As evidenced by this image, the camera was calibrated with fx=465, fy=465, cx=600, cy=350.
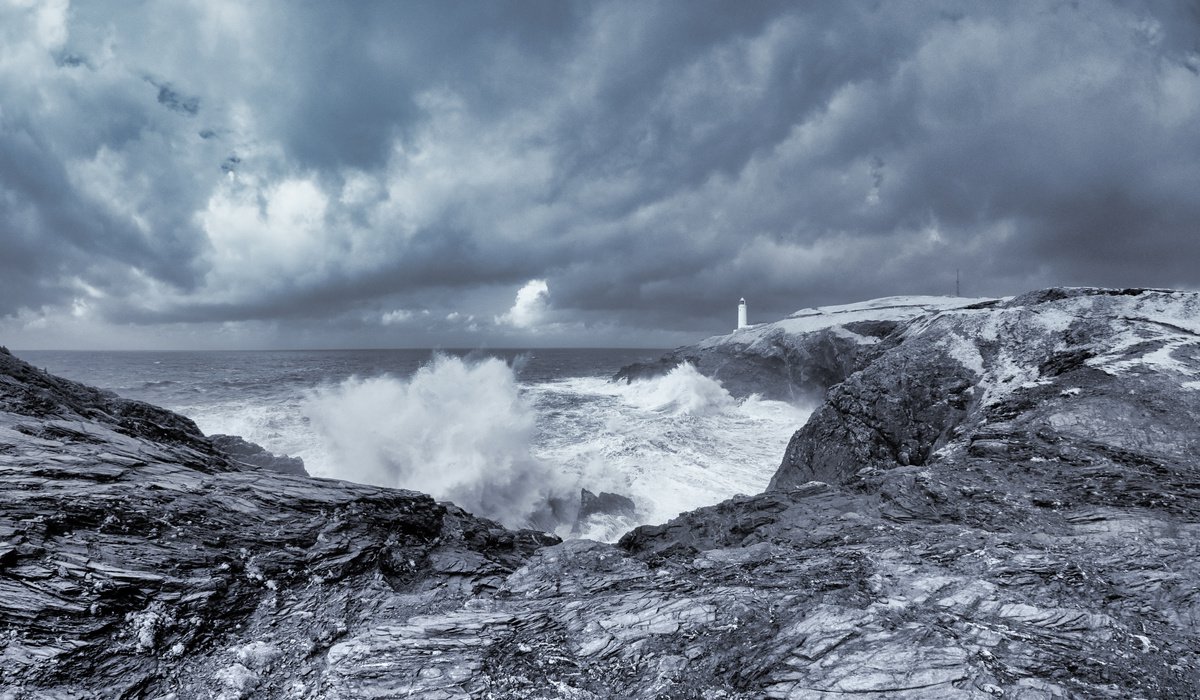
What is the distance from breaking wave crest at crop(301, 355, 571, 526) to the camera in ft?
55.7

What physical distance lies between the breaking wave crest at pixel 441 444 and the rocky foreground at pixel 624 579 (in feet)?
28.8

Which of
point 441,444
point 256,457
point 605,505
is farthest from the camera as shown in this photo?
point 441,444

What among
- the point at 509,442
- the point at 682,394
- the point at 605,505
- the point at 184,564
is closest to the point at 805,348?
the point at 682,394

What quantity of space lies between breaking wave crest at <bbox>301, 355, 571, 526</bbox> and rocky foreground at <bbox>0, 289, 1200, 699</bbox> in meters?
8.79

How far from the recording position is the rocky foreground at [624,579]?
4031mm

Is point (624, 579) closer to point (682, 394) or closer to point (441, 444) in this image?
point (441, 444)

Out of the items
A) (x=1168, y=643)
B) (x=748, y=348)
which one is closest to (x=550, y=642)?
(x=1168, y=643)

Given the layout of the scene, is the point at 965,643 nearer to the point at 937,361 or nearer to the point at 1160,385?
the point at 1160,385

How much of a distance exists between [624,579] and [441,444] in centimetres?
1586

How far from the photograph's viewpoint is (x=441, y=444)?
19.9 meters

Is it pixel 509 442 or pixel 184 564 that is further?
pixel 509 442

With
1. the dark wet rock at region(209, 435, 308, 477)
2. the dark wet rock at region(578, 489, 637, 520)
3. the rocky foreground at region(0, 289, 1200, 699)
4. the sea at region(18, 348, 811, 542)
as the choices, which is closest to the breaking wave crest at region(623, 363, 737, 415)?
the sea at region(18, 348, 811, 542)

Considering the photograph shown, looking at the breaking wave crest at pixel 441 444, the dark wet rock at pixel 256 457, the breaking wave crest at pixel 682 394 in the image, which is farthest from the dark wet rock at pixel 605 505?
the breaking wave crest at pixel 682 394

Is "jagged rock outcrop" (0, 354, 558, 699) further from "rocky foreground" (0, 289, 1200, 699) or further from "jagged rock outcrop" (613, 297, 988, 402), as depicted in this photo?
"jagged rock outcrop" (613, 297, 988, 402)
